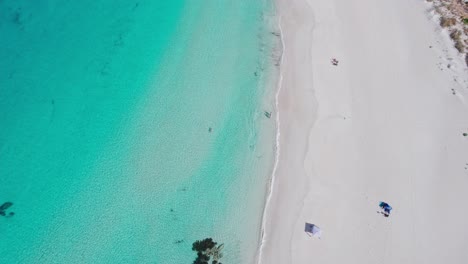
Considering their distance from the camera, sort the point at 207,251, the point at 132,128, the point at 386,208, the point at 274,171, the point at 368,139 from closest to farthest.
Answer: the point at 207,251 < the point at 386,208 < the point at 274,171 < the point at 132,128 < the point at 368,139

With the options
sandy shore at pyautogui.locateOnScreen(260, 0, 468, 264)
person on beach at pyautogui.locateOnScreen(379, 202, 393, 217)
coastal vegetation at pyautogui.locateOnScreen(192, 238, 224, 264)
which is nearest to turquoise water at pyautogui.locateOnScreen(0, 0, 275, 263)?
coastal vegetation at pyautogui.locateOnScreen(192, 238, 224, 264)

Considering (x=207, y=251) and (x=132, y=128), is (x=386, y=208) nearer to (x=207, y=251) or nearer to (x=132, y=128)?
(x=207, y=251)

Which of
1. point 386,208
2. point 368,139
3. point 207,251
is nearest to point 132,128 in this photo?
point 207,251

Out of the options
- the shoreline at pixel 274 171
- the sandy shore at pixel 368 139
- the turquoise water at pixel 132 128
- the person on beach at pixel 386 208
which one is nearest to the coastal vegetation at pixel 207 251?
the turquoise water at pixel 132 128

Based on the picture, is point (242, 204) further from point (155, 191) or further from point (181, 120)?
point (181, 120)

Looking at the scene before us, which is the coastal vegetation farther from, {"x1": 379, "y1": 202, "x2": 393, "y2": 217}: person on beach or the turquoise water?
{"x1": 379, "y1": 202, "x2": 393, "y2": 217}: person on beach

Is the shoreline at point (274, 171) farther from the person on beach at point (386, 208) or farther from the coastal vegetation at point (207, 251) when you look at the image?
the person on beach at point (386, 208)
